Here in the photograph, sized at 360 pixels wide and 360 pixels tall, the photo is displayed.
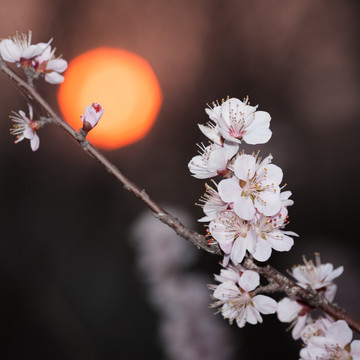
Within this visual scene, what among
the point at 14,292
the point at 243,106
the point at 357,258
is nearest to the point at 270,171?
the point at 243,106

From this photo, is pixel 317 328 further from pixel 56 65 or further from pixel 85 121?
pixel 56 65

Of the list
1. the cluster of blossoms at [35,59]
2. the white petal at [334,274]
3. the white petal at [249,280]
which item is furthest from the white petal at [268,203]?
the cluster of blossoms at [35,59]

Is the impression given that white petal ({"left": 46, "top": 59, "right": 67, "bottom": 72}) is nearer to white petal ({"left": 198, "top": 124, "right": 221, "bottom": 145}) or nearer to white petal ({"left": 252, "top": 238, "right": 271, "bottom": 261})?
white petal ({"left": 198, "top": 124, "right": 221, "bottom": 145})

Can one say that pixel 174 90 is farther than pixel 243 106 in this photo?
Yes

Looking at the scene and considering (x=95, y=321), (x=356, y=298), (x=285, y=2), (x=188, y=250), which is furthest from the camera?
(x=285, y=2)

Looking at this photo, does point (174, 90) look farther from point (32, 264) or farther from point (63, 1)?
point (32, 264)

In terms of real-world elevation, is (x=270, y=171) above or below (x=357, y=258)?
below

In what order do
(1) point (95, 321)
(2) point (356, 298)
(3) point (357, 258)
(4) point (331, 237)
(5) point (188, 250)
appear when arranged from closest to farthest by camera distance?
(5) point (188, 250), (2) point (356, 298), (3) point (357, 258), (4) point (331, 237), (1) point (95, 321)
